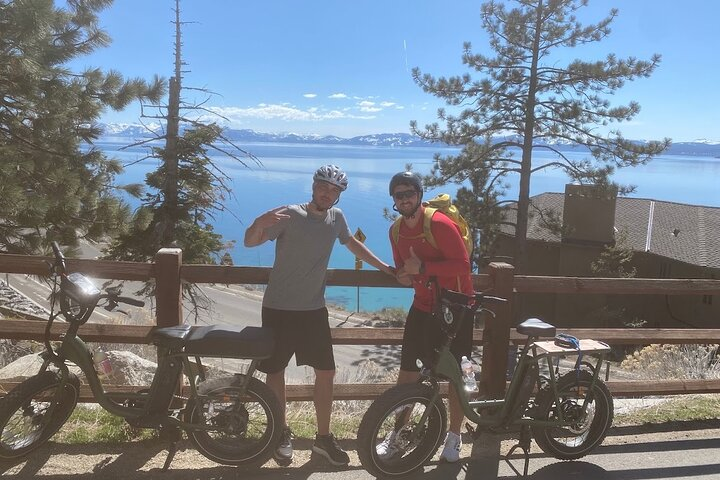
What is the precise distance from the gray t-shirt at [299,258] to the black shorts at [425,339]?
0.69 m

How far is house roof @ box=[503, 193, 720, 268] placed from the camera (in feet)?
89.6

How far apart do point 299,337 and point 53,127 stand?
28.4 ft

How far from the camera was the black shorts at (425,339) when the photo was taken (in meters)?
3.85

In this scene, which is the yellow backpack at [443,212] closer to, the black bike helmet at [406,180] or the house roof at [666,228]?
the black bike helmet at [406,180]

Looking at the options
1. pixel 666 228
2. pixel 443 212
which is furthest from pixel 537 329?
pixel 666 228

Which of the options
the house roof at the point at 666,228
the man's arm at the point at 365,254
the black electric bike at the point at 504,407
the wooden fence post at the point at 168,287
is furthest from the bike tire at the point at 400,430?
the house roof at the point at 666,228

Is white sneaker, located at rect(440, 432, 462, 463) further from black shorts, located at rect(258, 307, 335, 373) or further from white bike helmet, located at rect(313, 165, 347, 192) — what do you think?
white bike helmet, located at rect(313, 165, 347, 192)

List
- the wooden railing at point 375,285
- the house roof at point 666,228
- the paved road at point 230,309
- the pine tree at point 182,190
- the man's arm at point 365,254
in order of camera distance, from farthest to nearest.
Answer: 1. the paved road at point 230,309
2. the house roof at point 666,228
3. the pine tree at point 182,190
4. the wooden railing at point 375,285
5. the man's arm at point 365,254

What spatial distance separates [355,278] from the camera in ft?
14.3

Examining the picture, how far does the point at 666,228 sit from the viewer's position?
1237 inches

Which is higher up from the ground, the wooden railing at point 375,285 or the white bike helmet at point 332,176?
the white bike helmet at point 332,176

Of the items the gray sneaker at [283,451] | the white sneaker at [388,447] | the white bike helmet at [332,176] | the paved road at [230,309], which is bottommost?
the paved road at [230,309]

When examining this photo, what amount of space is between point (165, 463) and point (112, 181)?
9.69m

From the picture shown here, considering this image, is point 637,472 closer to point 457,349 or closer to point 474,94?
point 457,349
